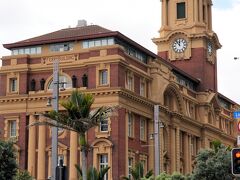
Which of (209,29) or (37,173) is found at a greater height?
(209,29)

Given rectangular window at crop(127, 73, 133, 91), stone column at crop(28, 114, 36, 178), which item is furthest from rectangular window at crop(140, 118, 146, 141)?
stone column at crop(28, 114, 36, 178)

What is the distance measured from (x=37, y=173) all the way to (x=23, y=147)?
10.7ft

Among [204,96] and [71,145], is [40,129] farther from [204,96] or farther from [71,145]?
[204,96]

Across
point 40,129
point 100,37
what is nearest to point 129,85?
point 100,37

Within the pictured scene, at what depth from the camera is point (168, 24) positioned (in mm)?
94312

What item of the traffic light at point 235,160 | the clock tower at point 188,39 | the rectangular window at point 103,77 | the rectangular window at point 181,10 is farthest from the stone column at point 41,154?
the traffic light at point 235,160

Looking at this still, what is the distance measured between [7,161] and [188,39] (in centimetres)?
4870

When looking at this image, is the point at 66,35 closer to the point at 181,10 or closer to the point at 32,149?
the point at 32,149

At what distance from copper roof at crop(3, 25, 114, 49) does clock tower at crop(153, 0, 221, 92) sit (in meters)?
20.1

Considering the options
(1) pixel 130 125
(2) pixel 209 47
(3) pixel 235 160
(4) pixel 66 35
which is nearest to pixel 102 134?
(1) pixel 130 125

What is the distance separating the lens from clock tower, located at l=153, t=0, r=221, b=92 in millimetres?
92062

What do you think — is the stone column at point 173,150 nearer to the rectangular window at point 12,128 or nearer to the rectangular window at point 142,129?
the rectangular window at point 142,129

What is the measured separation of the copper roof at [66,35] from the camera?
228ft

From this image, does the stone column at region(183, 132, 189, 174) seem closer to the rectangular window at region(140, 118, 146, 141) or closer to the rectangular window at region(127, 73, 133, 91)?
the rectangular window at region(140, 118, 146, 141)
